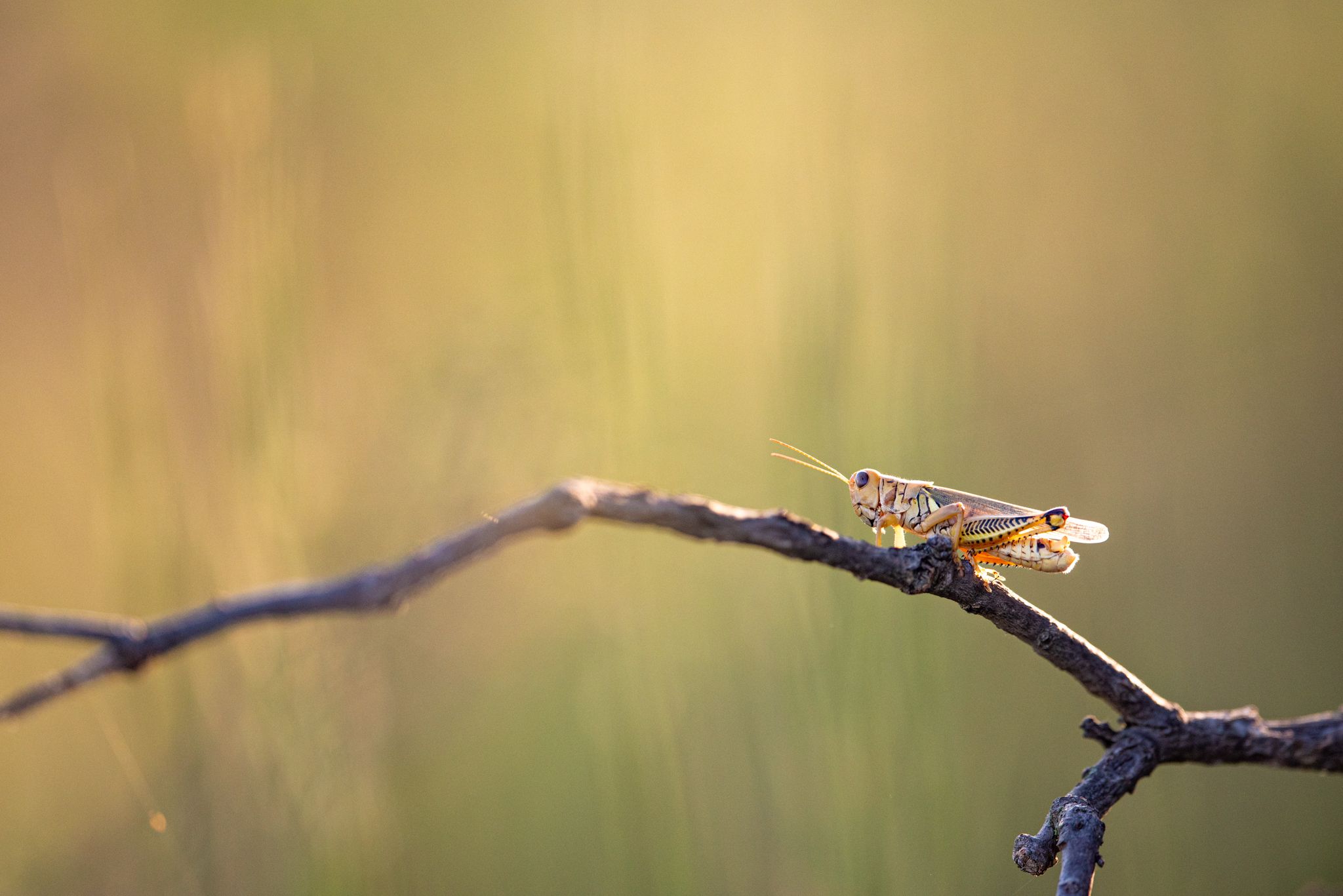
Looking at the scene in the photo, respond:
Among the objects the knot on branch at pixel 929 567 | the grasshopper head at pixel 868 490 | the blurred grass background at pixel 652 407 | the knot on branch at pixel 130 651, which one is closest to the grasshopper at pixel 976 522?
the grasshopper head at pixel 868 490

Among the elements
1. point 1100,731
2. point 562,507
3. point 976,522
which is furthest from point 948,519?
point 562,507

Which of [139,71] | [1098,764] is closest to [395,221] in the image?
[139,71]

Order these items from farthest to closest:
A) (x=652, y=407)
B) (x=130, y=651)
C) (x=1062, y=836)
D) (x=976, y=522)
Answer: (x=652, y=407) < (x=976, y=522) < (x=1062, y=836) < (x=130, y=651)

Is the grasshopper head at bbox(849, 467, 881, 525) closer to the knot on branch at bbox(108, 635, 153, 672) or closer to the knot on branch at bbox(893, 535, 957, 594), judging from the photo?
the knot on branch at bbox(893, 535, 957, 594)

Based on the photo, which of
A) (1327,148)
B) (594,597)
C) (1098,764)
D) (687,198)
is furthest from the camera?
(1327,148)

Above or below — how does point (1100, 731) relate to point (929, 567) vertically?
below

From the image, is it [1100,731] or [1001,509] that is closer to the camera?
[1100,731]

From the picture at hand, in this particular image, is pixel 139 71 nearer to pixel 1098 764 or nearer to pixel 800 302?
pixel 800 302

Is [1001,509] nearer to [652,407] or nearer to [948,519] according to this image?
[948,519]
